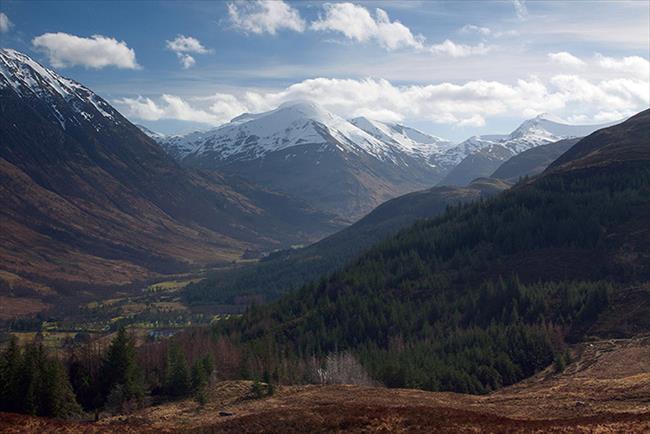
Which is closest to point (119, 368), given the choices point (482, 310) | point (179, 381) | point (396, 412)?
point (179, 381)

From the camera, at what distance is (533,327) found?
126 m

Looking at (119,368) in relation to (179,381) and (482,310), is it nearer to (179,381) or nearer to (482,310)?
(179,381)

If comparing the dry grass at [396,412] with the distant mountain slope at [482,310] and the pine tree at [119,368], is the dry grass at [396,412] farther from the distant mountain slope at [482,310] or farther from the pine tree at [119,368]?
the distant mountain slope at [482,310]

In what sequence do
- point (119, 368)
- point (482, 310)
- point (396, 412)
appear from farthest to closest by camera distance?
point (482, 310)
point (119, 368)
point (396, 412)

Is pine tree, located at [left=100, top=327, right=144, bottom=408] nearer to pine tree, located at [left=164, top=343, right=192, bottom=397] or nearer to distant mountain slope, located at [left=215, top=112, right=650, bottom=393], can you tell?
pine tree, located at [left=164, top=343, right=192, bottom=397]

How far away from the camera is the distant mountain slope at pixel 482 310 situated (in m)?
112

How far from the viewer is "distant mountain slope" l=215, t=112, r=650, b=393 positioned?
11206 cm

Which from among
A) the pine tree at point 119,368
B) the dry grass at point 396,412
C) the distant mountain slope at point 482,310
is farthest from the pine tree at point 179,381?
the distant mountain slope at point 482,310

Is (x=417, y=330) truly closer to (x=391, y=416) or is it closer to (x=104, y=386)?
(x=104, y=386)

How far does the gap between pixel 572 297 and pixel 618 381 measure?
70.5 metres

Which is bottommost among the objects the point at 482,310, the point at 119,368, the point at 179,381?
the point at 482,310

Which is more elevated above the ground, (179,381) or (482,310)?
(179,381)

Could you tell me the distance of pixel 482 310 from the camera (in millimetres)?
155375

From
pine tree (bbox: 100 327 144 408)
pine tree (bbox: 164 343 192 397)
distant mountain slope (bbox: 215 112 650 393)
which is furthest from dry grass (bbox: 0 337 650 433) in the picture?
distant mountain slope (bbox: 215 112 650 393)
